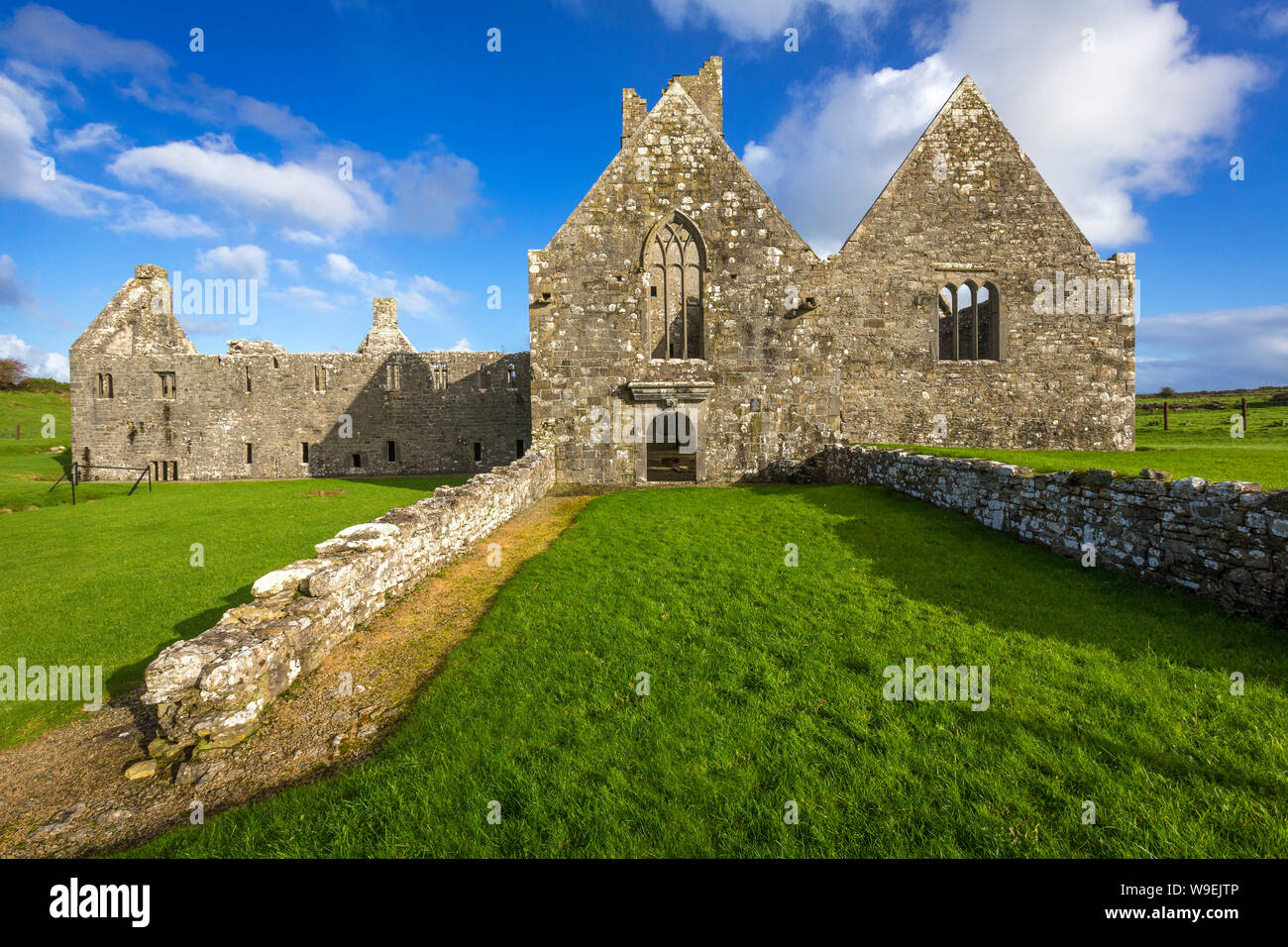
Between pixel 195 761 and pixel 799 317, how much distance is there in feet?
55.8

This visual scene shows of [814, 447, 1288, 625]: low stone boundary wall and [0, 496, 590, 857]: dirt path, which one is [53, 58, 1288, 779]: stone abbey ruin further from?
[0, 496, 590, 857]: dirt path

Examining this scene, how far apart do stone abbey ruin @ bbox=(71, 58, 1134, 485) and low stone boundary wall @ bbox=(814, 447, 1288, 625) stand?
27.0 ft

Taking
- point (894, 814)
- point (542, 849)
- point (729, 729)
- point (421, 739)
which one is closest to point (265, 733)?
point (421, 739)

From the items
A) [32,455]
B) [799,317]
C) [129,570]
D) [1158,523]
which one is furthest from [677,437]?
[32,455]

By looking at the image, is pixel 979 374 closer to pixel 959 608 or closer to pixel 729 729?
pixel 959 608

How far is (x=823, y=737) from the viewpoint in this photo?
12.1ft

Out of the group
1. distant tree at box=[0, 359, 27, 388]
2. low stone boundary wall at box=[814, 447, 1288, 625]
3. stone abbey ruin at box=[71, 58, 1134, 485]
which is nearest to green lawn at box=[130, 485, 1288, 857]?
low stone boundary wall at box=[814, 447, 1288, 625]

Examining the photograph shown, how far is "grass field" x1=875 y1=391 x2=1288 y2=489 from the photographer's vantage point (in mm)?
9547

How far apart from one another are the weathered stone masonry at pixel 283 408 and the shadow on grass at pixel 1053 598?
2316 cm

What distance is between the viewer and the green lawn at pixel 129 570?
592cm

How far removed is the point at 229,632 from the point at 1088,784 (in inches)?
267

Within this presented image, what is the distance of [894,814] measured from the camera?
2.96 m

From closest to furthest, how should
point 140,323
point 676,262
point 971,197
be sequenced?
point 676,262 → point 971,197 → point 140,323

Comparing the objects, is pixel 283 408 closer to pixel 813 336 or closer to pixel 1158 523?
pixel 813 336
